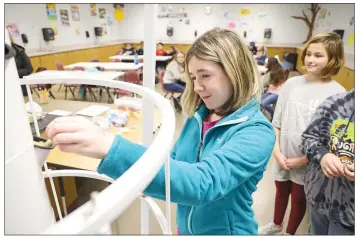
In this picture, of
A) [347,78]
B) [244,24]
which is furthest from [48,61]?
[347,78]

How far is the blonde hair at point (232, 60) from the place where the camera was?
76 centimetres

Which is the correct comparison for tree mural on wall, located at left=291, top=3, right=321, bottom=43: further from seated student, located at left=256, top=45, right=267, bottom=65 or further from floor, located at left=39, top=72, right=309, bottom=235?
floor, located at left=39, top=72, right=309, bottom=235

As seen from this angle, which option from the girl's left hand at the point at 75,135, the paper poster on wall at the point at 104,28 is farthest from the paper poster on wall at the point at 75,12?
the girl's left hand at the point at 75,135

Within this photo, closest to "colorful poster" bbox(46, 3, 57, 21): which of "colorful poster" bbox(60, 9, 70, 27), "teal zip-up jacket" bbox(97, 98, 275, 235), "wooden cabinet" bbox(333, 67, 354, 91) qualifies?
"colorful poster" bbox(60, 9, 70, 27)

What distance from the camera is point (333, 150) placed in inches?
44.0

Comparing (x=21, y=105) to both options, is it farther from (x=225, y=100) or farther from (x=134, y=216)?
(x=134, y=216)

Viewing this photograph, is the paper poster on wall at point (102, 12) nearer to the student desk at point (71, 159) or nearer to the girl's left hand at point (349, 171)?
the student desk at point (71, 159)

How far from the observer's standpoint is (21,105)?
30 cm

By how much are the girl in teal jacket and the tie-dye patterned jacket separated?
50cm

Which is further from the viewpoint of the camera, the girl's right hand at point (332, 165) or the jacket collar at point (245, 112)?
the girl's right hand at point (332, 165)

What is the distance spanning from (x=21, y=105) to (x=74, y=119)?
0.25 feet

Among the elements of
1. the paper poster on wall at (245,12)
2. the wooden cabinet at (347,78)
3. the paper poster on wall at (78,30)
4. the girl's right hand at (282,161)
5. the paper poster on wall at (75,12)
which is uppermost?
the paper poster on wall at (75,12)

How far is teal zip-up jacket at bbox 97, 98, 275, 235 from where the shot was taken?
44 centimetres

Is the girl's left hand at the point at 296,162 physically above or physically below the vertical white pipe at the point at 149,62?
below
